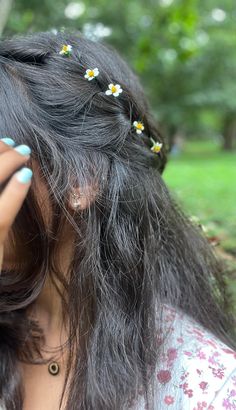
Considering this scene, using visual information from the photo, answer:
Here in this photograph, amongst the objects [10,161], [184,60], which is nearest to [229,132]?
[184,60]

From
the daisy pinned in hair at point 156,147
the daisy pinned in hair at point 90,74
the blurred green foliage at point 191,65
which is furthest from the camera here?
the blurred green foliage at point 191,65

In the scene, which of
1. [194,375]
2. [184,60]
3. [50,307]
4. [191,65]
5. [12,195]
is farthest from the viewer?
[191,65]

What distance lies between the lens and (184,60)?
4625mm

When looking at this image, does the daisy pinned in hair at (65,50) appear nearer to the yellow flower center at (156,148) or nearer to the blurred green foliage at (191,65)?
the yellow flower center at (156,148)

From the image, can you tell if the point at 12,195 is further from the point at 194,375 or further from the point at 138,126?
the point at 194,375

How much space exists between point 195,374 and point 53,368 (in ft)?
1.40

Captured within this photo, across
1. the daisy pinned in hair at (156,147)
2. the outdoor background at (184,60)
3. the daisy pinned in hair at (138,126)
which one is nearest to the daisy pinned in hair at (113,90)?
the daisy pinned in hair at (138,126)

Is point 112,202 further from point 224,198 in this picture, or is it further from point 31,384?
point 224,198

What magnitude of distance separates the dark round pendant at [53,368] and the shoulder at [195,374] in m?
0.30

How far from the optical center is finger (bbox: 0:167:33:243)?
843 mm

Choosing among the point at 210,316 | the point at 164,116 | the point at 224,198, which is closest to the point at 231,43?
the point at 164,116

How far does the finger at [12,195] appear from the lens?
84 centimetres

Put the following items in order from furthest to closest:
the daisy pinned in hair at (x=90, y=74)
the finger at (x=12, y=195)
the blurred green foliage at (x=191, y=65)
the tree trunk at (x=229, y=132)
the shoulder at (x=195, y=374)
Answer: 1. the tree trunk at (x=229, y=132)
2. the blurred green foliage at (x=191, y=65)
3. the daisy pinned in hair at (x=90, y=74)
4. the shoulder at (x=195, y=374)
5. the finger at (x=12, y=195)

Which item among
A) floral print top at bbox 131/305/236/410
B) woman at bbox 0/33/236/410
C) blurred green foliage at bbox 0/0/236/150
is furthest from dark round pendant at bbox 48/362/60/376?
blurred green foliage at bbox 0/0/236/150
